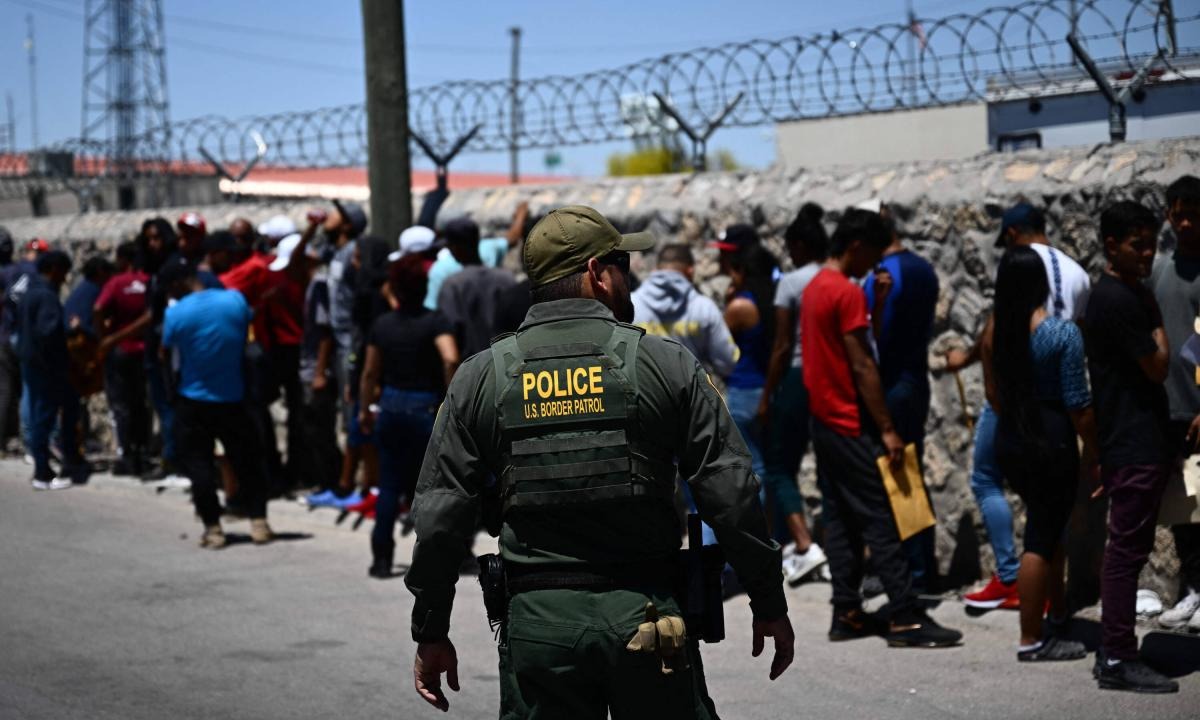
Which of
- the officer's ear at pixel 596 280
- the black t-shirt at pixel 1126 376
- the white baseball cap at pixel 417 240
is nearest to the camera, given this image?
the officer's ear at pixel 596 280

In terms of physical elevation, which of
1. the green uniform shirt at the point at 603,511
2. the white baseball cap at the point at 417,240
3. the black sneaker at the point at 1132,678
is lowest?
the black sneaker at the point at 1132,678

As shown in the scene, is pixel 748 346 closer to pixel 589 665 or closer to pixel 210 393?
pixel 210 393

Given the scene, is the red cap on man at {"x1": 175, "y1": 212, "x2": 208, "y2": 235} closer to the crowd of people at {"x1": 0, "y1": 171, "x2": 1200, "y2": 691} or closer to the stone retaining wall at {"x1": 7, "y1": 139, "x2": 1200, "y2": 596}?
the crowd of people at {"x1": 0, "y1": 171, "x2": 1200, "y2": 691}

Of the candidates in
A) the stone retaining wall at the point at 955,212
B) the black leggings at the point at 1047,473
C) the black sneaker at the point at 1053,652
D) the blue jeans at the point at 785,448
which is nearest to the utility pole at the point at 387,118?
the stone retaining wall at the point at 955,212

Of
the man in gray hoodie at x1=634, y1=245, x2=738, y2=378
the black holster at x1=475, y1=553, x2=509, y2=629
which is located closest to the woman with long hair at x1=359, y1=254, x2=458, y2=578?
the man in gray hoodie at x1=634, y1=245, x2=738, y2=378

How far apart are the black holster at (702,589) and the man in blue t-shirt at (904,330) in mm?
3519

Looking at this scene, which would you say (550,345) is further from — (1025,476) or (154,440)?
(154,440)

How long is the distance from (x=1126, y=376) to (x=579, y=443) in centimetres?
310

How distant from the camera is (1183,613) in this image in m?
6.44

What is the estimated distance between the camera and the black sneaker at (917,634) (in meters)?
6.44

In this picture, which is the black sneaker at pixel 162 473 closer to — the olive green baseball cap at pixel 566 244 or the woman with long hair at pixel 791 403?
the woman with long hair at pixel 791 403

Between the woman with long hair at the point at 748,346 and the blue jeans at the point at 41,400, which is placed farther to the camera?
the blue jeans at the point at 41,400

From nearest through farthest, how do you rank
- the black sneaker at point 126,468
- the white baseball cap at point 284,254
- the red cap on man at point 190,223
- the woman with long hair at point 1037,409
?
1. the woman with long hair at point 1037,409
2. the white baseball cap at point 284,254
3. the red cap on man at point 190,223
4. the black sneaker at point 126,468

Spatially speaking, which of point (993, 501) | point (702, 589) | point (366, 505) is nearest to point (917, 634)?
point (993, 501)
